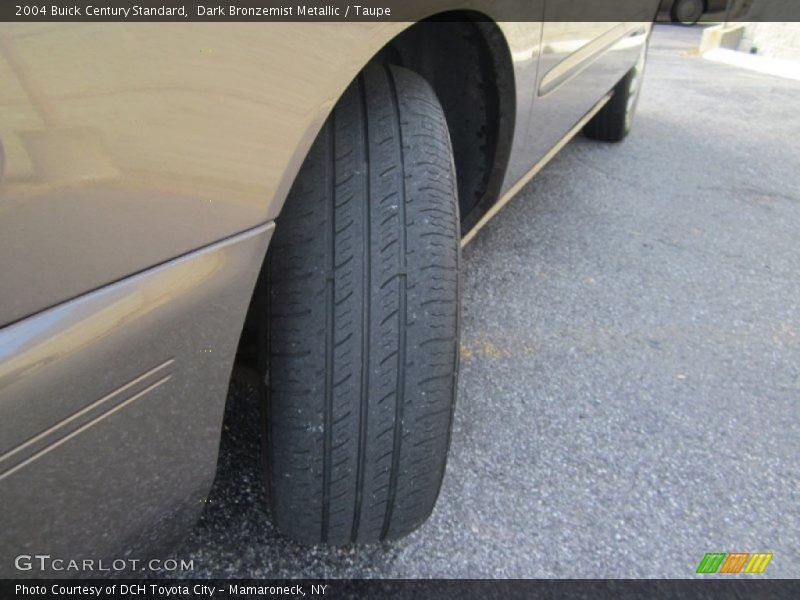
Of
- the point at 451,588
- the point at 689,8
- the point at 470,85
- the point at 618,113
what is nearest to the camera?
the point at 451,588

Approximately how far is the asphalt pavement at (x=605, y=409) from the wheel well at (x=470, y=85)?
46cm

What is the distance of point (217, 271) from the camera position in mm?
765

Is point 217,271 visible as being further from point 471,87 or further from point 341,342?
point 471,87

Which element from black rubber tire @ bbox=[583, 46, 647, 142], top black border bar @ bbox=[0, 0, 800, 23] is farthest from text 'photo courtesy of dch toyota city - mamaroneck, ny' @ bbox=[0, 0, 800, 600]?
black rubber tire @ bbox=[583, 46, 647, 142]

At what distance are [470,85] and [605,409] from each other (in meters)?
0.93

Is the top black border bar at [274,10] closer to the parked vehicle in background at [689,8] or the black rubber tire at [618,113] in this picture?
the black rubber tire at [618,113]

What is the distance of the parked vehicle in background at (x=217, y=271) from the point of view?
59 cm

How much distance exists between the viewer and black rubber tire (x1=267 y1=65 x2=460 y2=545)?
100cm

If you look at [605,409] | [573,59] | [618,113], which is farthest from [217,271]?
[618,113]

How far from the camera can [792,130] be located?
4.94 meters

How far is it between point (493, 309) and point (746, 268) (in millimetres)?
1220

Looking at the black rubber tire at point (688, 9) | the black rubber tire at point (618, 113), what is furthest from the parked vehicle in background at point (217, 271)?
the black rubber tire at point (688, 9)

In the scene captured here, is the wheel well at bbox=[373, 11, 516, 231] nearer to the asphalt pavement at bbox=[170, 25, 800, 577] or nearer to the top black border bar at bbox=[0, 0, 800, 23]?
the top black border bar at bbox=[0, 0, 800, 23]

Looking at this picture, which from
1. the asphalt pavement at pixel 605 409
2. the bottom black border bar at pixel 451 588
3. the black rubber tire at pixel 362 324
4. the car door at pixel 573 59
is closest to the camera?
the black rubber tire at pixel 362 324
